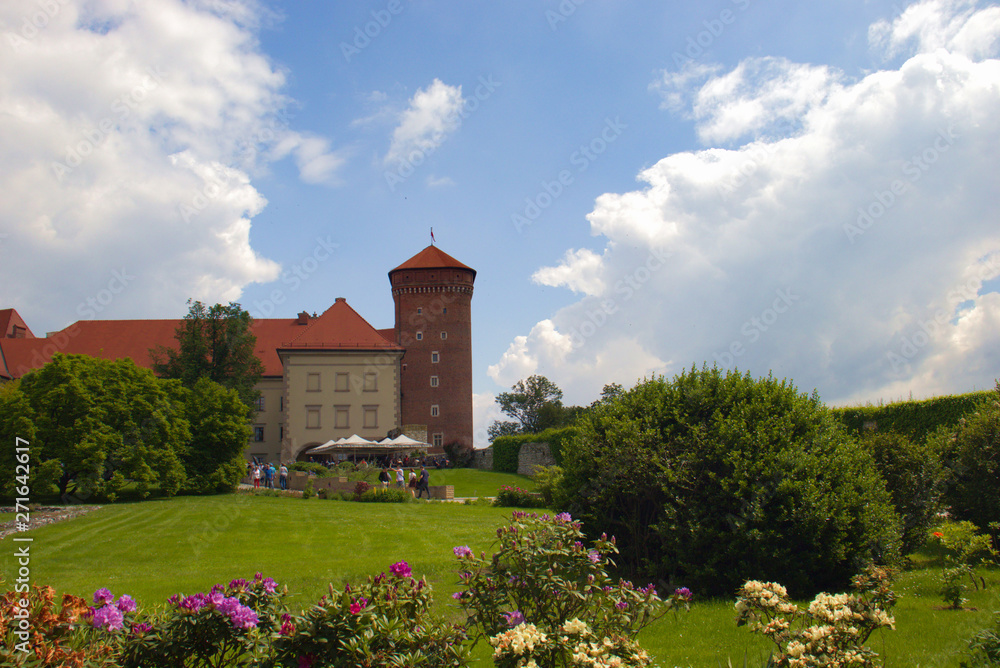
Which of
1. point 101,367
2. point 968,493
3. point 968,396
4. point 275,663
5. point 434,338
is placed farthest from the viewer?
point 434,338

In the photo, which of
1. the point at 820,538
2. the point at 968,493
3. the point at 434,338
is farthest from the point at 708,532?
the point at 434,338

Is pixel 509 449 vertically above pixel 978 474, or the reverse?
pixel 509 449

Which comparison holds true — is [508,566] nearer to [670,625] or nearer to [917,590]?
[670,625]

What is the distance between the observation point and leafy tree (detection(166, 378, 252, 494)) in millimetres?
28516

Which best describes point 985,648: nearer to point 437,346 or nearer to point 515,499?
point 515,499

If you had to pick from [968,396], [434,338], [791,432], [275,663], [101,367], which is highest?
[434,338]

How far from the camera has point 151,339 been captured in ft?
187

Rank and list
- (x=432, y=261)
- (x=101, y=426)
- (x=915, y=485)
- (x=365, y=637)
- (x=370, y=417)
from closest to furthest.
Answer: (x=365, y=637) < (x=915, y=485) < (x=101, y=426) < (x=370, y=417) < (x=432, y=261)

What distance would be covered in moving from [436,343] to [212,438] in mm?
31445

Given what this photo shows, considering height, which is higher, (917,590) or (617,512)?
(617,512)

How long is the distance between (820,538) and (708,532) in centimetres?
127

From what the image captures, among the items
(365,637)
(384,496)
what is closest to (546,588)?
(365,637)

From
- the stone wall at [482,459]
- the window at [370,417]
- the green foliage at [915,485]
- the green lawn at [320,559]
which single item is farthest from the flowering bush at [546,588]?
the stone wall at [482,459]

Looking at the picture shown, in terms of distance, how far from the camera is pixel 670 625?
6750 mm
